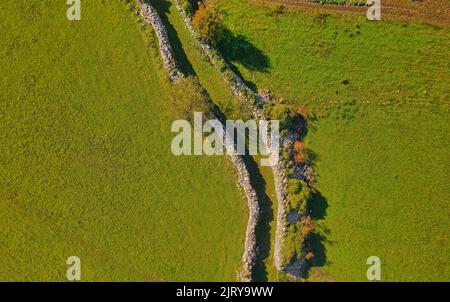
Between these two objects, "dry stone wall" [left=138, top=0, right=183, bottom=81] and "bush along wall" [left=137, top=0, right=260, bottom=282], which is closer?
"bush along wall" [left=137, top=0, right=260, bottom=282]

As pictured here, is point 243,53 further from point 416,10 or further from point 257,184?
point 416,10

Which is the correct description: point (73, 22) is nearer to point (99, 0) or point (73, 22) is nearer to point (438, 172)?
point (99, 0)

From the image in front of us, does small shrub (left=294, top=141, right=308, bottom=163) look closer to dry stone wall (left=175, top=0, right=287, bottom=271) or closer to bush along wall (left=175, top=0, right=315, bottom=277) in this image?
bush along wall (left=175, top=0, right=315, bottom=277)

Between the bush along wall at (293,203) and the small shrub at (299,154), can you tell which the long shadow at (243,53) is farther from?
the small shrub at (299,154)

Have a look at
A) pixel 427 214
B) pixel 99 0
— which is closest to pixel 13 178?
pixel 99 0

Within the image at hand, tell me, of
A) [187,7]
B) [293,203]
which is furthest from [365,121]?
[187,7]

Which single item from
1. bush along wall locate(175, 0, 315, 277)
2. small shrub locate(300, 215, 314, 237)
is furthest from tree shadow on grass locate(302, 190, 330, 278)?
small shrub locate(300, 215, 314, 237)
